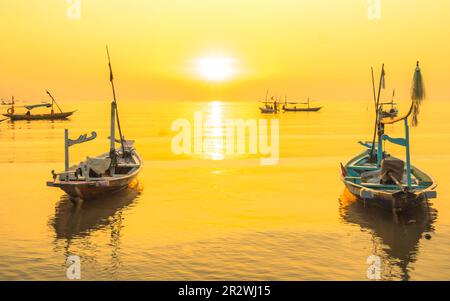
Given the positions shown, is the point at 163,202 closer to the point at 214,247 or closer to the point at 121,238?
the point at 121,238

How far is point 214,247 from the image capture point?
733 inches

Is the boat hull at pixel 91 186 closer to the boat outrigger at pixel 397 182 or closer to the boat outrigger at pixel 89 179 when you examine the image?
the boat outrigger at pixel 89 179

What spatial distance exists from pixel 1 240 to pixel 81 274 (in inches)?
237

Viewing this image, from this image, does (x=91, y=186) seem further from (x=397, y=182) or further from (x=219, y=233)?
(x=397, y=182)

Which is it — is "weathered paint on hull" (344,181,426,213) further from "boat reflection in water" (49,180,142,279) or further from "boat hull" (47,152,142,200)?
"boat hull" (47,152,142,200)

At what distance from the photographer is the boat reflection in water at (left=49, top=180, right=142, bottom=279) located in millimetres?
17688

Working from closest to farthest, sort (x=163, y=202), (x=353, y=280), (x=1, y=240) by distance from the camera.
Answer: (x=353, y=280), (x=1, y=240), (x=163, y=202)

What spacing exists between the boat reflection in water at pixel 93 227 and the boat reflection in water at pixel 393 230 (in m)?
9.60

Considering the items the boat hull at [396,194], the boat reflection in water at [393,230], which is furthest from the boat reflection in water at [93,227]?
the boat hull at [396,194]

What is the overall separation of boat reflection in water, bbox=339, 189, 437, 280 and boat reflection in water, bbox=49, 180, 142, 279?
960cm

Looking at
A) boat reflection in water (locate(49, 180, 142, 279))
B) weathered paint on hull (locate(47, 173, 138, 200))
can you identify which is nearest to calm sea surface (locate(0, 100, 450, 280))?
boat reflection in water (locate(49, 180, 142, 279))
